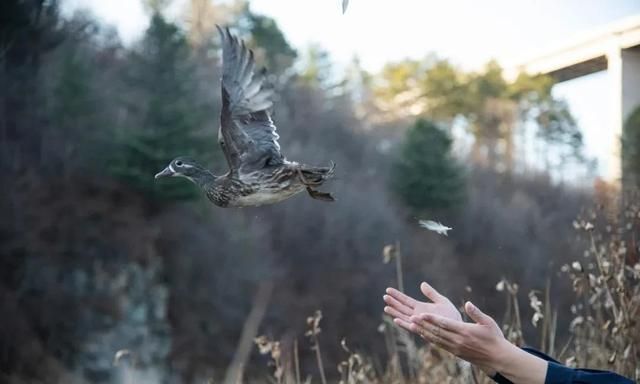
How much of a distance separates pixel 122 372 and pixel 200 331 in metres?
0.97

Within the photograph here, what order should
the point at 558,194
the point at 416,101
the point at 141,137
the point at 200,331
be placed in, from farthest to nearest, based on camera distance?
the point at 416,101
the point at 200,331
the point at 558,194
the point at 141,137

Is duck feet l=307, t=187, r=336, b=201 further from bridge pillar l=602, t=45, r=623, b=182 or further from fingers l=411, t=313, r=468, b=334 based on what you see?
bridge pillar l=602, t=45, r=623, b=182

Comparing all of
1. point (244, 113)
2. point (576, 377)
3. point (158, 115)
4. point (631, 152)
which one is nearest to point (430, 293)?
point (576, 377)

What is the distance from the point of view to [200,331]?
911 centimetres

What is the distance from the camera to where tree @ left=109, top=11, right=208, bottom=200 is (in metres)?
7.02

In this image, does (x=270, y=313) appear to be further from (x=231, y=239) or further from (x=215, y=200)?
(x=215, y=200)

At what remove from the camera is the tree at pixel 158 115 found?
277 inches

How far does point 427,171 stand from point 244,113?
9469mm

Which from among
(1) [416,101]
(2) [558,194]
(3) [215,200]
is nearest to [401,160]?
(1) [416,101]

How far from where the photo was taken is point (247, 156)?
1078 mm

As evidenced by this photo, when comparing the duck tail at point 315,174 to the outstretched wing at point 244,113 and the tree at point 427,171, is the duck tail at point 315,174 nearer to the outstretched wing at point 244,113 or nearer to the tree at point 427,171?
the outstretched wing at point 244,113

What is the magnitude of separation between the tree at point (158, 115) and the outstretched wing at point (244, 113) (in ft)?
18.1

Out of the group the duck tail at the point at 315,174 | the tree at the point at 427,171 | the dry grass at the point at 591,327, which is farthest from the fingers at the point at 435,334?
the tree at the point at 427,171

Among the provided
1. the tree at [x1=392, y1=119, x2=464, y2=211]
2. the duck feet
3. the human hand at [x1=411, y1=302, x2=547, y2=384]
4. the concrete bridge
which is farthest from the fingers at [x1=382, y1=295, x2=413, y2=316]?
the tree at [x1=392, y1=119, x2=464, y2=211]
